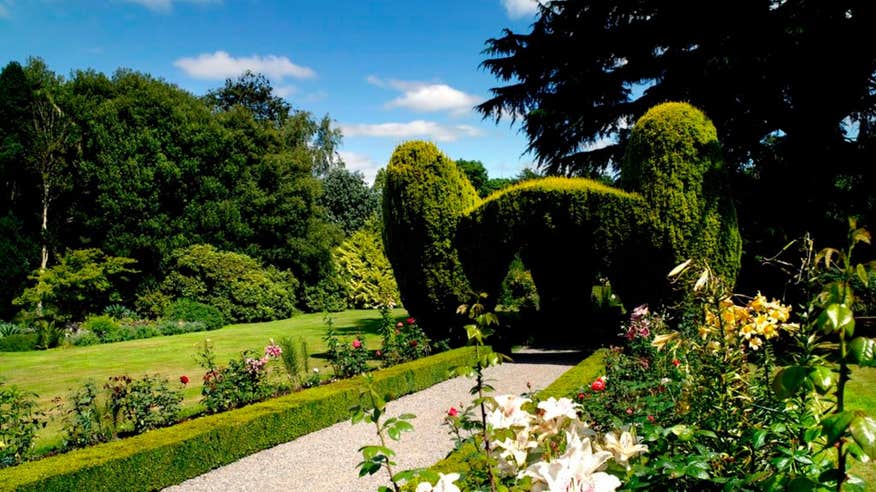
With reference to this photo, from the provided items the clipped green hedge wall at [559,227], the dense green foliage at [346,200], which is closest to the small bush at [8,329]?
the clipped green hedge wall at [559,227]

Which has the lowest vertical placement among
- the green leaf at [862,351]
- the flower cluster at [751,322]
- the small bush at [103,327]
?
the small bush at [103,327]

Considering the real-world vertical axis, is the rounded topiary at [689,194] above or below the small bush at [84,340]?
above

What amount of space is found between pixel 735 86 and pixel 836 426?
12.6 meters

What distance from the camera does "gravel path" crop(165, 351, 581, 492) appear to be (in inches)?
195

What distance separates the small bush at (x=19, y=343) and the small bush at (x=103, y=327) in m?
1.64

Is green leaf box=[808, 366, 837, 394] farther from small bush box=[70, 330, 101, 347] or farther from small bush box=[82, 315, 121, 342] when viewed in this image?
small bush box=[82, 315, 121, 342]

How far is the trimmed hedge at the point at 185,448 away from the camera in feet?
15.0

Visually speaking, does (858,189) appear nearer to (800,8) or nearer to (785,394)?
(800,8)

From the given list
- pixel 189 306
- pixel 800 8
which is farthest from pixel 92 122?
pixel 800 8

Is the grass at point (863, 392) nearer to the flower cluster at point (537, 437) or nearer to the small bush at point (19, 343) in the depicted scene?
the flower cluster at point (537, 437)

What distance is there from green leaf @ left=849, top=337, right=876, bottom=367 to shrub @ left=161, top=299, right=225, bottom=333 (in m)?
20.0

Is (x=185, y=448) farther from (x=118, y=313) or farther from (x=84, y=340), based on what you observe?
(x=118, y=313)

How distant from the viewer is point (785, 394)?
108cm

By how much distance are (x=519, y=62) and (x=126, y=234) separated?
1539 cm
